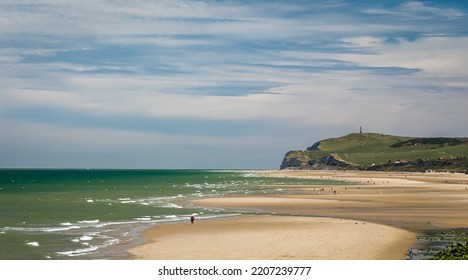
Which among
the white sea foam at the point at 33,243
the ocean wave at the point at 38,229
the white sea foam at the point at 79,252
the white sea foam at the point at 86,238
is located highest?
the white sea foam at the point at 79,252

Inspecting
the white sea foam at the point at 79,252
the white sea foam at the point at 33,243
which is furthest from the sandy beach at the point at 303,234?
the white sea foam at the point at 33,243

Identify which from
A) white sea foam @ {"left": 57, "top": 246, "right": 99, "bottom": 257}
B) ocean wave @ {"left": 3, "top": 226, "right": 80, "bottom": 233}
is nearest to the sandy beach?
white sea foam @ {"left": 57, "top": 246, "right": 99, "bottom": 257}

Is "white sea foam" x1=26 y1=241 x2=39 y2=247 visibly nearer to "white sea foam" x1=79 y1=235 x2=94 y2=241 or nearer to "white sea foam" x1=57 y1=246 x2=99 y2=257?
"white sea foam" x1=79 y1=235 x2=94 y2=241

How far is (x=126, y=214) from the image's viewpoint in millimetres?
51031

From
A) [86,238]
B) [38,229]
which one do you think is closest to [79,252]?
[86,238]

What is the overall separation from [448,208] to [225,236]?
89.4 feet

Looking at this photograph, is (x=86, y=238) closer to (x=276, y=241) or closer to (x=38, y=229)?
(x=38, y=229)

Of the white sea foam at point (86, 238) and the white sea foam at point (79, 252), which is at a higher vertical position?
the white sea foam at point (79, 252)

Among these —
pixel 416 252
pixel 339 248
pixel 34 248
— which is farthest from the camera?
pixel 34 248

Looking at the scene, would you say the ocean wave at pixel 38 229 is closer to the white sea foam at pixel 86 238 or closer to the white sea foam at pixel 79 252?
the white sea foam at pixel 86 238

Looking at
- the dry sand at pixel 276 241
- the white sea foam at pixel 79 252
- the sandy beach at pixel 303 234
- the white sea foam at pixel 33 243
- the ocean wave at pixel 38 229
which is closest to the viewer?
the dry sand at pixel 276 241

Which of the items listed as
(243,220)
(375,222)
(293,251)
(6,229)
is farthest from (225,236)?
(6,229)
